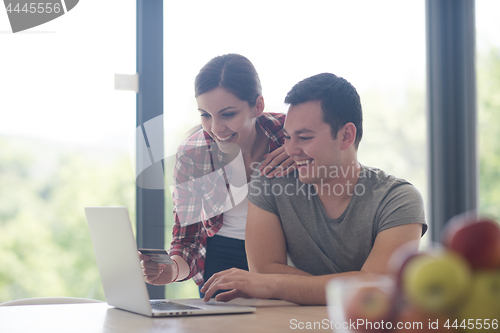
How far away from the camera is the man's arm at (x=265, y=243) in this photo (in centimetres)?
137

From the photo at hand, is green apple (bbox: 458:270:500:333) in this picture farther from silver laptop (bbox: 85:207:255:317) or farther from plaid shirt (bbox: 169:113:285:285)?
plaid shirt (bbox: 169:113:285:285)

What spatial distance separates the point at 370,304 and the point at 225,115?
1275 millimetres

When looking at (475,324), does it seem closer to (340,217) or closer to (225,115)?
(340,217)

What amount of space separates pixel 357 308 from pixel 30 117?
1960mm

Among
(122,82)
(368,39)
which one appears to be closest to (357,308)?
(122,82)

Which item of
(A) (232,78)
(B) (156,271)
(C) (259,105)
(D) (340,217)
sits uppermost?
(A) (232,78)

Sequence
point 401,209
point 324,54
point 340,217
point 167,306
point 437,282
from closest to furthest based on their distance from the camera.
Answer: point 437,282, point 167,306, point 401,209, point 340,217, point 324,54

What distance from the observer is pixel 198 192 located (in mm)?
1816

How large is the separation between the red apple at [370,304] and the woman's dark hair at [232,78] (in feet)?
4.18

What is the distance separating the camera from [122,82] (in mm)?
2092

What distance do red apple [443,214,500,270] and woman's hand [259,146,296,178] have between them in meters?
1.16

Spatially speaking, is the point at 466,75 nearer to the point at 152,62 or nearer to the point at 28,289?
the point at 152,62

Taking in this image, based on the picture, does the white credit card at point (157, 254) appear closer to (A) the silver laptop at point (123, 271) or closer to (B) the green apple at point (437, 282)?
(A) the silver laptop at point (123, 271)

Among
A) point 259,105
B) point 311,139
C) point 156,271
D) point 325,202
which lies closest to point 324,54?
point 259,105
